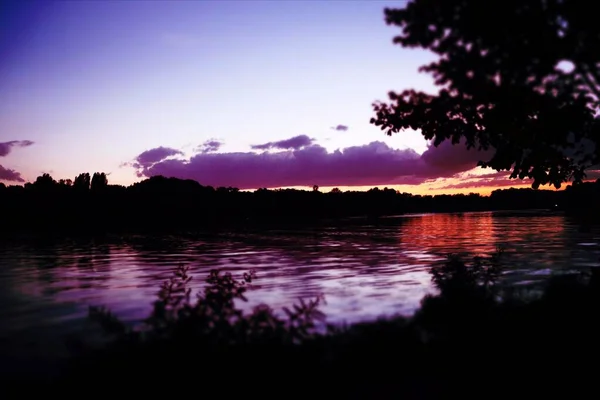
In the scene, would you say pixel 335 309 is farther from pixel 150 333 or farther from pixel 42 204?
pixel 42 204

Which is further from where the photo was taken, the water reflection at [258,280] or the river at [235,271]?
the water reflection at [258,280]

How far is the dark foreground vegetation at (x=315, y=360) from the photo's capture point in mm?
7309

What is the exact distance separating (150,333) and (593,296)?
1140 centimetres

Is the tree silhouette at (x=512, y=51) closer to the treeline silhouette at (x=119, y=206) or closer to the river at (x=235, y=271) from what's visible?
the river at (x=235, y=271)

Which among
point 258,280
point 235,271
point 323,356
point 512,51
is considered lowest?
point 235,271

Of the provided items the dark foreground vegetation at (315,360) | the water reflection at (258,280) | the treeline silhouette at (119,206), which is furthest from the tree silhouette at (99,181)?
the dark foreground vegetation at (315,360)

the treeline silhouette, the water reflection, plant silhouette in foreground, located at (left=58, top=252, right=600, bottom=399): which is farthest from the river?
the treeline silhouette

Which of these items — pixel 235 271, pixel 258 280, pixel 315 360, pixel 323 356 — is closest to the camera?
pixel 315 360

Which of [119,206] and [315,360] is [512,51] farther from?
[119,206]

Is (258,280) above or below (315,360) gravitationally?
below

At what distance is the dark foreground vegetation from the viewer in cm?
731

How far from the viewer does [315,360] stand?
8.32 m

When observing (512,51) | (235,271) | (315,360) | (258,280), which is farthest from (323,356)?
(235,271)

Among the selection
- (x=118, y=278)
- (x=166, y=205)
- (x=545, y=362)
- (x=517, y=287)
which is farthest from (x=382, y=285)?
(x=166, y=205)
